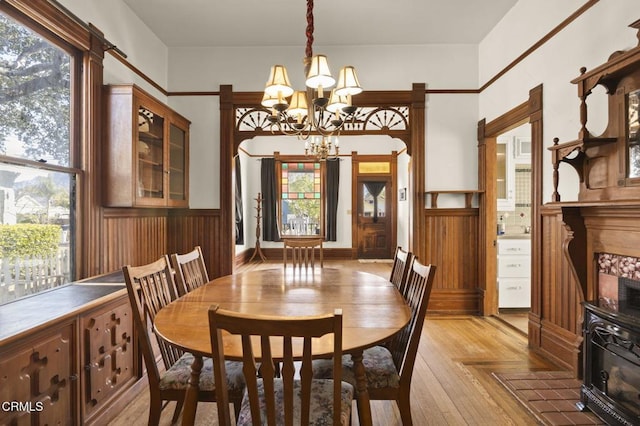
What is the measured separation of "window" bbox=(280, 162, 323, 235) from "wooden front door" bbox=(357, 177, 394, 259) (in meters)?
0.98

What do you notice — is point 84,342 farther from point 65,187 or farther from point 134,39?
point 134,39

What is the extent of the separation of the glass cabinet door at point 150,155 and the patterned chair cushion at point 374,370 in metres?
2.07

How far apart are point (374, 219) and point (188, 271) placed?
6.39 m

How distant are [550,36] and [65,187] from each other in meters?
3.89

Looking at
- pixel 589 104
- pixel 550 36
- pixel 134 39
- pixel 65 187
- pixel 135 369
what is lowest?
pixel 135 369

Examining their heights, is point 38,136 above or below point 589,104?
below

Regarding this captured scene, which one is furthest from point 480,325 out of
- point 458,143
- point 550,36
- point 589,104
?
point 550,36

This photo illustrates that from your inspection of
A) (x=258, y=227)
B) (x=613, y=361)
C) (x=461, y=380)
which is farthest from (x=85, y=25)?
(x=258, y=227)

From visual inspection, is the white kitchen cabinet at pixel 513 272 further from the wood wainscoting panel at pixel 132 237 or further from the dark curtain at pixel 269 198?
the dark curtain at pixel 269 198

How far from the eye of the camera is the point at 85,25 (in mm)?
2594

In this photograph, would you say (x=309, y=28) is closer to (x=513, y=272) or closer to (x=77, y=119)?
(x=77, y=119)

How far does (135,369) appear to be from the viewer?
2.34 m

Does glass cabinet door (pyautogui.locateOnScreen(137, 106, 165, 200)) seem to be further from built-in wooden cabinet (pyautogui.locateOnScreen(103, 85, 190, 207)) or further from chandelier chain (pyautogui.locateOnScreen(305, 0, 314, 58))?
chandelier chain (pyautogui.locateOnScreen(305, 0, 314, 58))

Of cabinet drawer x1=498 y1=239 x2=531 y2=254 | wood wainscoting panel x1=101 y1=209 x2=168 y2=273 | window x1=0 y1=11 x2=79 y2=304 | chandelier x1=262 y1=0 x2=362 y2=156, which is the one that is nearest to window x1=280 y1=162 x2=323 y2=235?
wood wainscoting panel x1=101 y1=209 x2=168 y2=273
